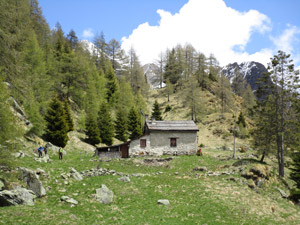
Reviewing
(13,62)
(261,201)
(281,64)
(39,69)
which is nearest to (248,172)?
(261,201)

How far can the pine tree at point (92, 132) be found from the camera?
40.5m

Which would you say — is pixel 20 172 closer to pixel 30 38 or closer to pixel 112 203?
pixel 112 203

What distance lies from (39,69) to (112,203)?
29214 mm

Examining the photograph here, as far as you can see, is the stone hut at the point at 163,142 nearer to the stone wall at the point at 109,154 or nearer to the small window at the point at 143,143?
the small window at the point at 143,143

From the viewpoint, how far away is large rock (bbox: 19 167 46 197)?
1353 centimetres

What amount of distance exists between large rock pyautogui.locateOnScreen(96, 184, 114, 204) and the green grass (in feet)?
1.34

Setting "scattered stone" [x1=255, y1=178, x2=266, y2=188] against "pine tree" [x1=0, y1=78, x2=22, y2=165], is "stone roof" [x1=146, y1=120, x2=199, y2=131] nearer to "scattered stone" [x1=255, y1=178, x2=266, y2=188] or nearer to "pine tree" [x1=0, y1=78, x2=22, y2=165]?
"scattered stone" [x1=255, y1=178, x2=266, y2=188]

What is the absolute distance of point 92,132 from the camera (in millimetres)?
40469

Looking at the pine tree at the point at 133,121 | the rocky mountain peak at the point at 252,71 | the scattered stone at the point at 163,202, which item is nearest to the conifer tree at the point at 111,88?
the pine tree at the point at 133,121

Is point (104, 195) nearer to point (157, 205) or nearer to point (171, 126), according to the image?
point (157, 205)

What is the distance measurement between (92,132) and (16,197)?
1135 inches

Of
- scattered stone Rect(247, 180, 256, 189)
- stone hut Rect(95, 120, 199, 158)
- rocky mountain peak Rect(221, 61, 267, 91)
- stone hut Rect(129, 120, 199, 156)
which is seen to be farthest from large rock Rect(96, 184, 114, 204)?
rocky mountain peak Rect(221, 61, 267, 91)

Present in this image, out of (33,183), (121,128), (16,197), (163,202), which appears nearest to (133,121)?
(121,128)

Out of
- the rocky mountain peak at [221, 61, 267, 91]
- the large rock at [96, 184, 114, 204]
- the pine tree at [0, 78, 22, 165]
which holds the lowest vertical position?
the large rock at [96, 184, 114, 204]
